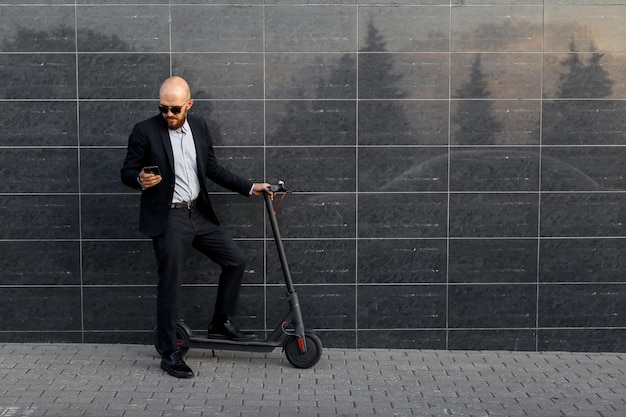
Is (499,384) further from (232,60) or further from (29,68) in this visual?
(29,68)

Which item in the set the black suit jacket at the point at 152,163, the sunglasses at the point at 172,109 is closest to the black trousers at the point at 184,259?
the black suit jacket at the point at 152,163

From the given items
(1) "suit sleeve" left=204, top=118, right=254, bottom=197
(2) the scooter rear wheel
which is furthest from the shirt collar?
(2) the scooter rear wheel

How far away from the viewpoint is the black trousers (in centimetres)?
670

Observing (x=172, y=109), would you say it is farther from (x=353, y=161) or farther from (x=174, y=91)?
(x=353, y=161)

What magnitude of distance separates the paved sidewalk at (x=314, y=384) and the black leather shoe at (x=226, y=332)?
19 centimetres

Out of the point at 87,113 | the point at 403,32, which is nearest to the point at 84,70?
the point at 87,113

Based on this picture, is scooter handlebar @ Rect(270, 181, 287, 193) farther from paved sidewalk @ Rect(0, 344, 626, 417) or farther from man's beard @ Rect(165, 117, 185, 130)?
paved sidewalk @ Rect(0, 344, 626, 417)

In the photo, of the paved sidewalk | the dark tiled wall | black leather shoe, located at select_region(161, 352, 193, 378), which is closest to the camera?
the paved sidewalk

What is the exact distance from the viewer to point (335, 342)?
24.4ft

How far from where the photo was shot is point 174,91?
6559mm

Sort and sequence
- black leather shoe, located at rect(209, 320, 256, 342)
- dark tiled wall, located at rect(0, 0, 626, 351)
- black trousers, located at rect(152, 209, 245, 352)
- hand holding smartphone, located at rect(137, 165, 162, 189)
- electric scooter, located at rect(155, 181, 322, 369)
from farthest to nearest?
dark tiled wall, located at rect(0, 0, 626, 351) < black leather shoe, located at rect(209, 320, 256, 342) < electric scooter, located at rect(155, 181, 322, 369) < black trousers, located at rect(152, 209, 245, 352) < hand holding smartphone, located at rect(137, 165, 162, 189)

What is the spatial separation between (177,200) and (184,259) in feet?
1.41

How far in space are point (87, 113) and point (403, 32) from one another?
8.00ft

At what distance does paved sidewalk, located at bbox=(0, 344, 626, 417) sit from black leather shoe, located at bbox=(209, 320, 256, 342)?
19 centimetres
